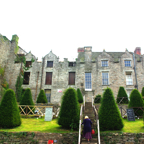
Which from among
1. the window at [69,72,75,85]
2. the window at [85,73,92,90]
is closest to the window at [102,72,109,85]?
the window at [85,73,92,90]

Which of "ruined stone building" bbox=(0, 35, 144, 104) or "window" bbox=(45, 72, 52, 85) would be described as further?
"window" bbox=(45, 72, 52, 85)

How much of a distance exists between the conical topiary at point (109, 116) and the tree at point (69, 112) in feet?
6.40

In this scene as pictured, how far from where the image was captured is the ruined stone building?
83.4ft

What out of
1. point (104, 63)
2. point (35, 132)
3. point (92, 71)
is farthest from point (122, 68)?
point (35, 132)

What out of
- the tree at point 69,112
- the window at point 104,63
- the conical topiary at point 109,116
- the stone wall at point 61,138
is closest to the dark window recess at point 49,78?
the window at point 104,63

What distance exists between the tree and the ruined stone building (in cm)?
1342

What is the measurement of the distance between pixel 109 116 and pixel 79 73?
1631cm

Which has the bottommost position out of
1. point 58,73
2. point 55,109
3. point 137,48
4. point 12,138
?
point 12,138

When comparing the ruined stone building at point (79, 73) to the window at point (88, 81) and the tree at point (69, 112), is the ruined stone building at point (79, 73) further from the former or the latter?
the tree at point (69, 112)

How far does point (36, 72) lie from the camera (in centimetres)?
2753

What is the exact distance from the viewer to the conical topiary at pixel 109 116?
10.6 metres

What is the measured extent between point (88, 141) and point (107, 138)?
1.55 m

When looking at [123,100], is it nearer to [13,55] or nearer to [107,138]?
[107,138]

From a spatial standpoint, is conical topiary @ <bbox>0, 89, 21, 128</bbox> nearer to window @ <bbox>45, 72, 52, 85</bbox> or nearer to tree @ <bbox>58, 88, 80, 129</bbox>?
tree @ <bbox>58, 88, 80, 129</bbox>
